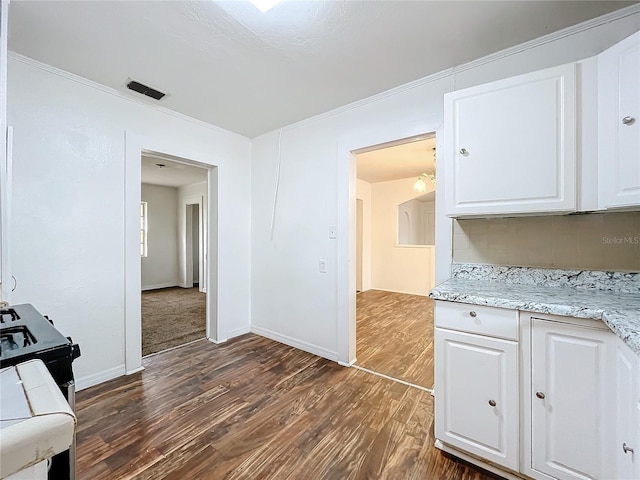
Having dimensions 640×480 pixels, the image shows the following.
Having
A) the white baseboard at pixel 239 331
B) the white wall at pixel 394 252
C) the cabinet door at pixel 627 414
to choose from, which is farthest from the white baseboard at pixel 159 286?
the cabinet door at pixel 627 414

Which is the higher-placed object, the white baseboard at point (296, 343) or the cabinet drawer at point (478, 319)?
the cabinet drawer at point (478, 319)

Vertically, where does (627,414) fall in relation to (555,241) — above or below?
below

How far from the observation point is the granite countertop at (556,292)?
110 cm

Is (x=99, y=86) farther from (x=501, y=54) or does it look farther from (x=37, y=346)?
(x=501, y=54)

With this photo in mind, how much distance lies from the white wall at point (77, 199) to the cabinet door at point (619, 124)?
10.1 feet

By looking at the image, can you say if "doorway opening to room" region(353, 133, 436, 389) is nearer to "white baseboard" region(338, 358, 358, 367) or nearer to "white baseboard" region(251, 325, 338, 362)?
"white baseboard" region(338, 358, 358, 367)

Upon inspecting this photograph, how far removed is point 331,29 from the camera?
1.64 metres

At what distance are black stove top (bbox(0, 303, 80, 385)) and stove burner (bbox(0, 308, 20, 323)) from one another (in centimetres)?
1

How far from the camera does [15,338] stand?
902 mm

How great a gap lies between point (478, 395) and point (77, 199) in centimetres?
294

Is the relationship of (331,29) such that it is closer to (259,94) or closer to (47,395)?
(259,94)

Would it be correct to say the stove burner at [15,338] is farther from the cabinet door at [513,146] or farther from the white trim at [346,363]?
the white trim at [346,363]

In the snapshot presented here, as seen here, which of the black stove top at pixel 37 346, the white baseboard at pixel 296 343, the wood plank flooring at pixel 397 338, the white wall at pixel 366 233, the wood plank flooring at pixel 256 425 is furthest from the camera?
the white wall at pixel 366 233

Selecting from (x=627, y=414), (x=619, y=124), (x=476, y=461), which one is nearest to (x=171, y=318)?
(x=476, y=461)
